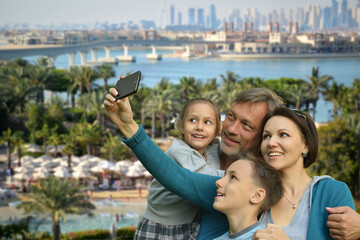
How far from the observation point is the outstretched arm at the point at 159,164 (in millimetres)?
1487

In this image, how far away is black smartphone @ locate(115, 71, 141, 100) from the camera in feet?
4.75

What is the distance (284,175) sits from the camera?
154cm

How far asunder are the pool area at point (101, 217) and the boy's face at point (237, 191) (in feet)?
37.8

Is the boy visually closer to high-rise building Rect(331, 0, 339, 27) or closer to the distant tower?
the distant tower

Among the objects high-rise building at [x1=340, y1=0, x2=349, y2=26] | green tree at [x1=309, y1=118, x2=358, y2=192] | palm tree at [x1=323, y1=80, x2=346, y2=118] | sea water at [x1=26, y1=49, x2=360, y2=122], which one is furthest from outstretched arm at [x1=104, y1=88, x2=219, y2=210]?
high-rise building at [x1=340, y1=0, x2=349, y2=26]

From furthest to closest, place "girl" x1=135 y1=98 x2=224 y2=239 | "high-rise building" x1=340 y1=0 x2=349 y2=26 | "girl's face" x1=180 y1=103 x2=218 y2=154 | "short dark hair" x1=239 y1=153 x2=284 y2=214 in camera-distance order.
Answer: "high-rise building" x1=340 y1=0 x2=349 y2=26 → "girl's face" x1=180 y1=103 x2=218 y2=154 → "girl" x1=135 y1=98 x2=224 y2=239 → "short dark hair" x1=239 y1=153 x2=284 y2=214

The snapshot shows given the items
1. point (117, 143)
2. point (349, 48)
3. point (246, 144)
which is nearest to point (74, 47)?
point (117, 143)

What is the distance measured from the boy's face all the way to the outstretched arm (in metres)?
0.12

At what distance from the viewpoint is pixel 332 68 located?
3039 inches

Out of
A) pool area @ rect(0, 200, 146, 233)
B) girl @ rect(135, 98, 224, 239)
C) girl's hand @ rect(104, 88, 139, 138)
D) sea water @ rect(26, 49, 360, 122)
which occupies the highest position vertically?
girl's hand @ rect(104, 88, 139, 138)

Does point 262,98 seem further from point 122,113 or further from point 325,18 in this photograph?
point 325,18

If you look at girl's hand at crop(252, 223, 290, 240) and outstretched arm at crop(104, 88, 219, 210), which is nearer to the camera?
girl's hand at crop(252, 223, 290, 240)

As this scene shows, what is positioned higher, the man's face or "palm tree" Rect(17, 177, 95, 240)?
the man's face

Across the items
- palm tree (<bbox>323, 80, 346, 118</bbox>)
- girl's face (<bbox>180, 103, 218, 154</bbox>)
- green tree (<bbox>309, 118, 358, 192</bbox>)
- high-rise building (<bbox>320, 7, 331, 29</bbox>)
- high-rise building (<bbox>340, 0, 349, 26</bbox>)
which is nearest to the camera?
girl's face (<bbox>180, 103, 218, 154</bbox>)
